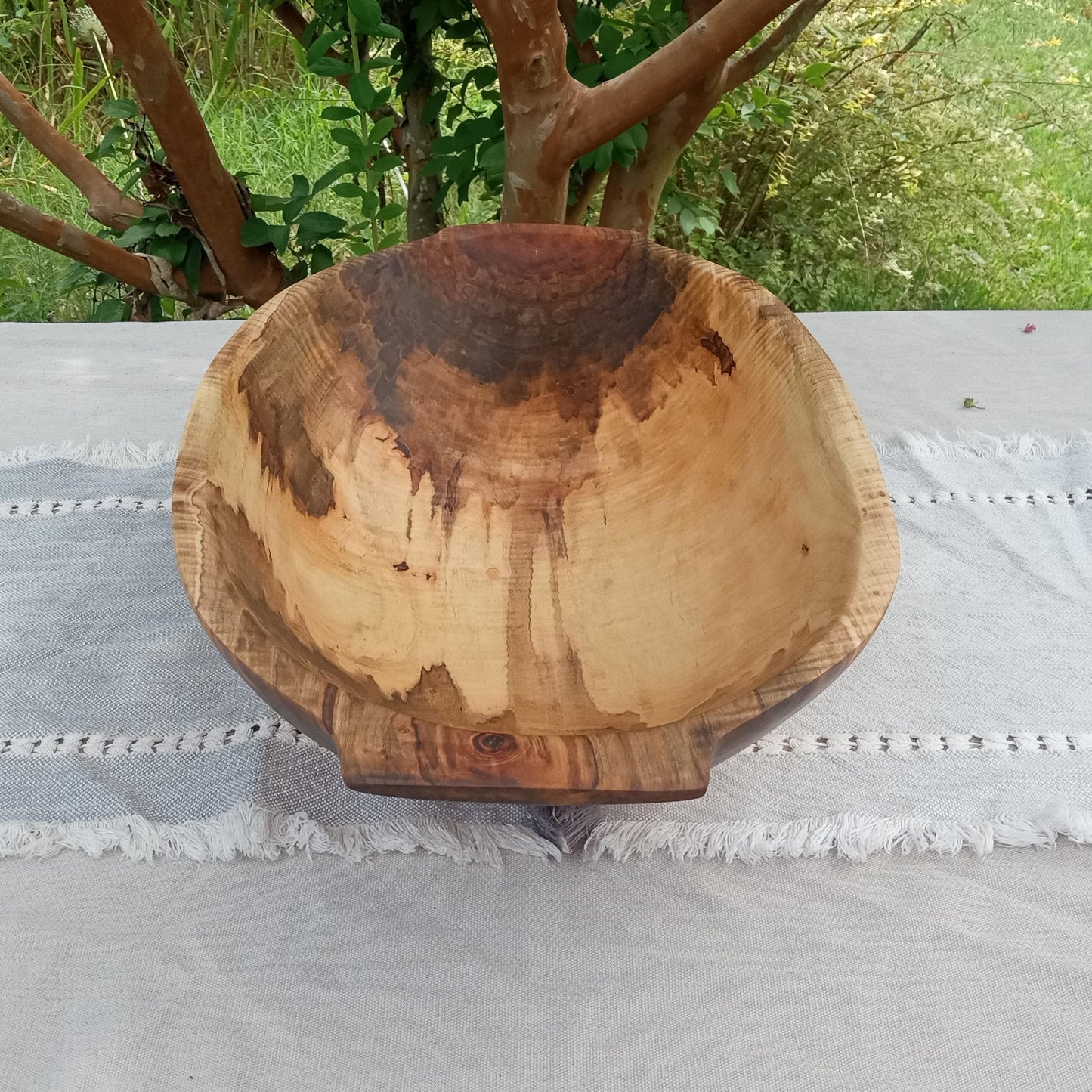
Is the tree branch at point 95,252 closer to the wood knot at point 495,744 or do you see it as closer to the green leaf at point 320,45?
the green leaf at point 320,45

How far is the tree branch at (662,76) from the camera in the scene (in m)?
0.70

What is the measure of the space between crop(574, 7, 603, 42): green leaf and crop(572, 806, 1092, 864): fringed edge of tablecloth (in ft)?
2.24

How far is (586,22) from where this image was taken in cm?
88

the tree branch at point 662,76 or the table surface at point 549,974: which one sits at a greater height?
the tree branch at point 662,76

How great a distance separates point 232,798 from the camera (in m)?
0.54

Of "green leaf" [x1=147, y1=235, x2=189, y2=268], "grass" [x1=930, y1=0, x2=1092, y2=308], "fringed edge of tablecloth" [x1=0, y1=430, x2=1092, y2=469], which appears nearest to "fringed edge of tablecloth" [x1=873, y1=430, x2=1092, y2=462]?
"fringed edge of tablecloth" [x1=0, y1=430, x2=1092, y2=469]

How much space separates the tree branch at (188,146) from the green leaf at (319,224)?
0.23 feet

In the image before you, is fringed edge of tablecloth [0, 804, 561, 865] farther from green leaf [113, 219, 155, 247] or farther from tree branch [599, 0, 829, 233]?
green leaf [113, 219, 155, 247]

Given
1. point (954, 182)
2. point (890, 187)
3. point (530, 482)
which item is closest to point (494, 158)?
point (530, 482)

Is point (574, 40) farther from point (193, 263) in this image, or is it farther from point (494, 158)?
point (193, 263)

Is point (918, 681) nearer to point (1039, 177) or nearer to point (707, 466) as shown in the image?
point (707, 466)

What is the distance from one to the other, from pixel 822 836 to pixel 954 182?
1.57 metres

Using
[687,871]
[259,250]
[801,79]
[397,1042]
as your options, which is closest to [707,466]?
[687,871]

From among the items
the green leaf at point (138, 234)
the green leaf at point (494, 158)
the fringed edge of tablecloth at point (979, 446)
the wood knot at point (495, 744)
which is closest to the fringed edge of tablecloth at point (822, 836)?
the wood knot at point (495, 744)
